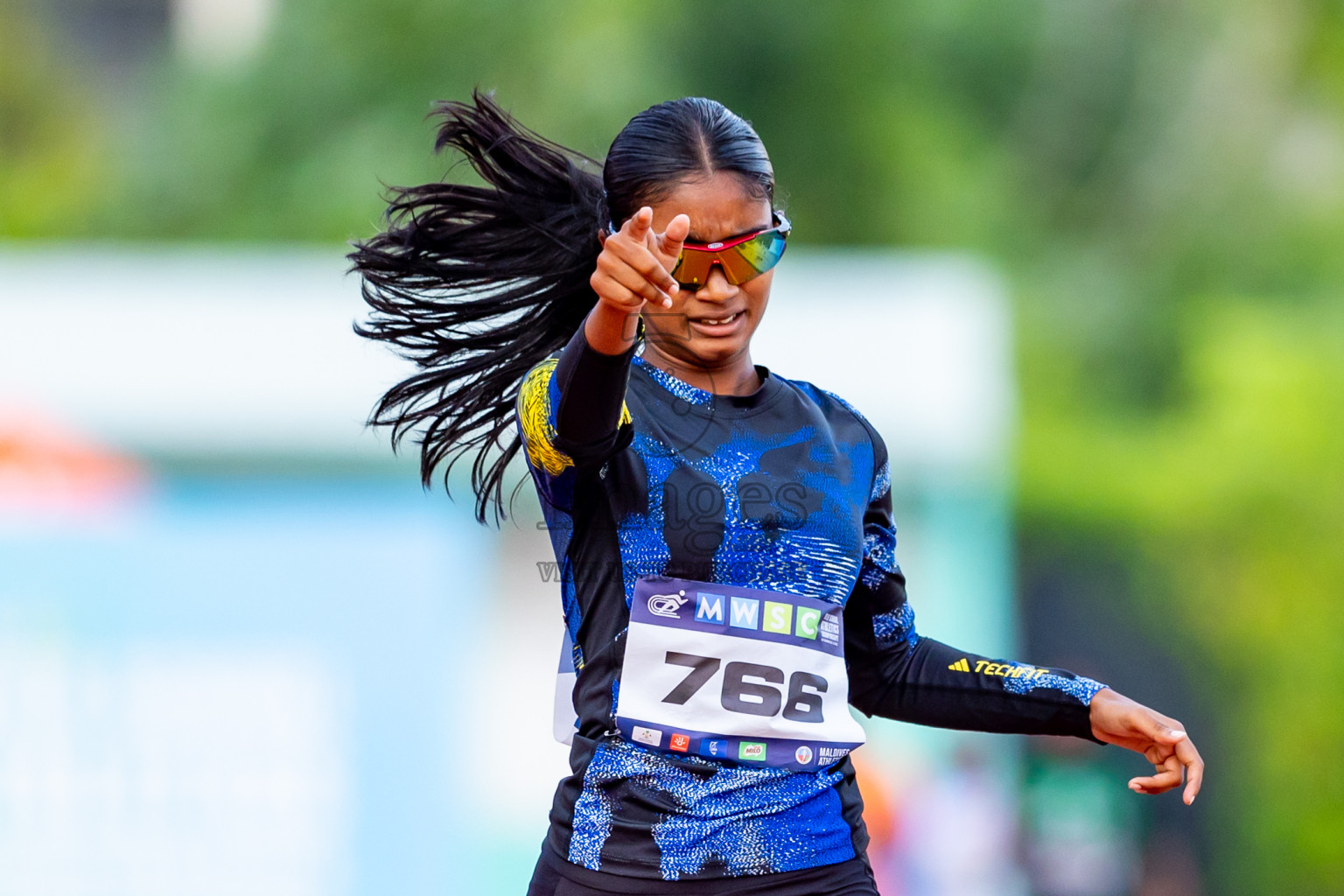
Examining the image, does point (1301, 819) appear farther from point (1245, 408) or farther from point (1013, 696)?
point (1013, 696)

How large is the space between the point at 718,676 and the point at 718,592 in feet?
0.41

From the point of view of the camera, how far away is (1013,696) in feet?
9.22

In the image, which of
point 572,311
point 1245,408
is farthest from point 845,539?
point 1245,408

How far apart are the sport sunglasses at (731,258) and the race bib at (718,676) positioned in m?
0.47

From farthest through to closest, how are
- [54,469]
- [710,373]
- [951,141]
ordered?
[951,141]
[54,469]
[710,373]

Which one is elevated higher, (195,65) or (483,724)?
(195,65)

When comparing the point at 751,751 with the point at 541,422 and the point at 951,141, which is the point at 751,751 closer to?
the point at 541,422

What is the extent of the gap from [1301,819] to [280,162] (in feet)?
39.4

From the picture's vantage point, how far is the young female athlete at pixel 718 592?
2.48 metres

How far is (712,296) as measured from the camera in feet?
8.59

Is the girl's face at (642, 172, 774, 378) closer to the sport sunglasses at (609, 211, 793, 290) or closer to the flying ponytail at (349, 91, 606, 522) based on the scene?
the sport sunglasses at (609, 211, 793, 290)

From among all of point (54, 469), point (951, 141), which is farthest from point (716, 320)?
point (951, 141)

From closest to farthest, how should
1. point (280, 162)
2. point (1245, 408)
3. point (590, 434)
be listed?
point (590, 434), point (1245, 408), point (280, 162)

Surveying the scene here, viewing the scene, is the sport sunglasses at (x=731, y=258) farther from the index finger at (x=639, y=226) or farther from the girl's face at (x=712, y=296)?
the index finger at (x=639, y=226)
